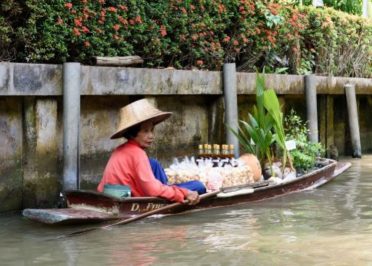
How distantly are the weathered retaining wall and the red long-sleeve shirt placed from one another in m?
0.97

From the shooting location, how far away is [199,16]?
11.7 metres

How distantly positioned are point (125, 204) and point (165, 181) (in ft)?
3.01

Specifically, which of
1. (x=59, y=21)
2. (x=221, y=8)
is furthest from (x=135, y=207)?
(x=221, y=8)

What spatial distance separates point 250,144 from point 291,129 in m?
2.14

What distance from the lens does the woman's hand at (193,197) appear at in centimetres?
834

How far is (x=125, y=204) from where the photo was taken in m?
7.77

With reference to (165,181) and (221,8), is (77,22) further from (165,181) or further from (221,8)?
(221,8)

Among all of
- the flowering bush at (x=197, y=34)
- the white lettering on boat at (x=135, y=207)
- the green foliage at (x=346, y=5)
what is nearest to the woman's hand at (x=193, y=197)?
the white lettering on boat at (x=135, y=207)

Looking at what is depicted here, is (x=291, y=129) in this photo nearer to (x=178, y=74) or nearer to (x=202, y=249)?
(x=178, y=74)

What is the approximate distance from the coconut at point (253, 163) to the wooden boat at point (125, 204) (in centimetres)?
20

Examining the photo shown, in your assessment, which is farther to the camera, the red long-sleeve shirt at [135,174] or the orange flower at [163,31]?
the orange flower at [163,31]

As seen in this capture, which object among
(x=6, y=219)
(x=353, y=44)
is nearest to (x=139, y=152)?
(x=6, y=219)

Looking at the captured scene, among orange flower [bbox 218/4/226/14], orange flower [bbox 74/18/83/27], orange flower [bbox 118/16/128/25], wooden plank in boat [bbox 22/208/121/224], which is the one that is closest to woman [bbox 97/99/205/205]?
wooden plank in boat [bbox 22/208/121/224]

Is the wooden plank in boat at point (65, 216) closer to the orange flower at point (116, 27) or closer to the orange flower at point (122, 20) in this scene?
the orange flower at point (116, 27)
